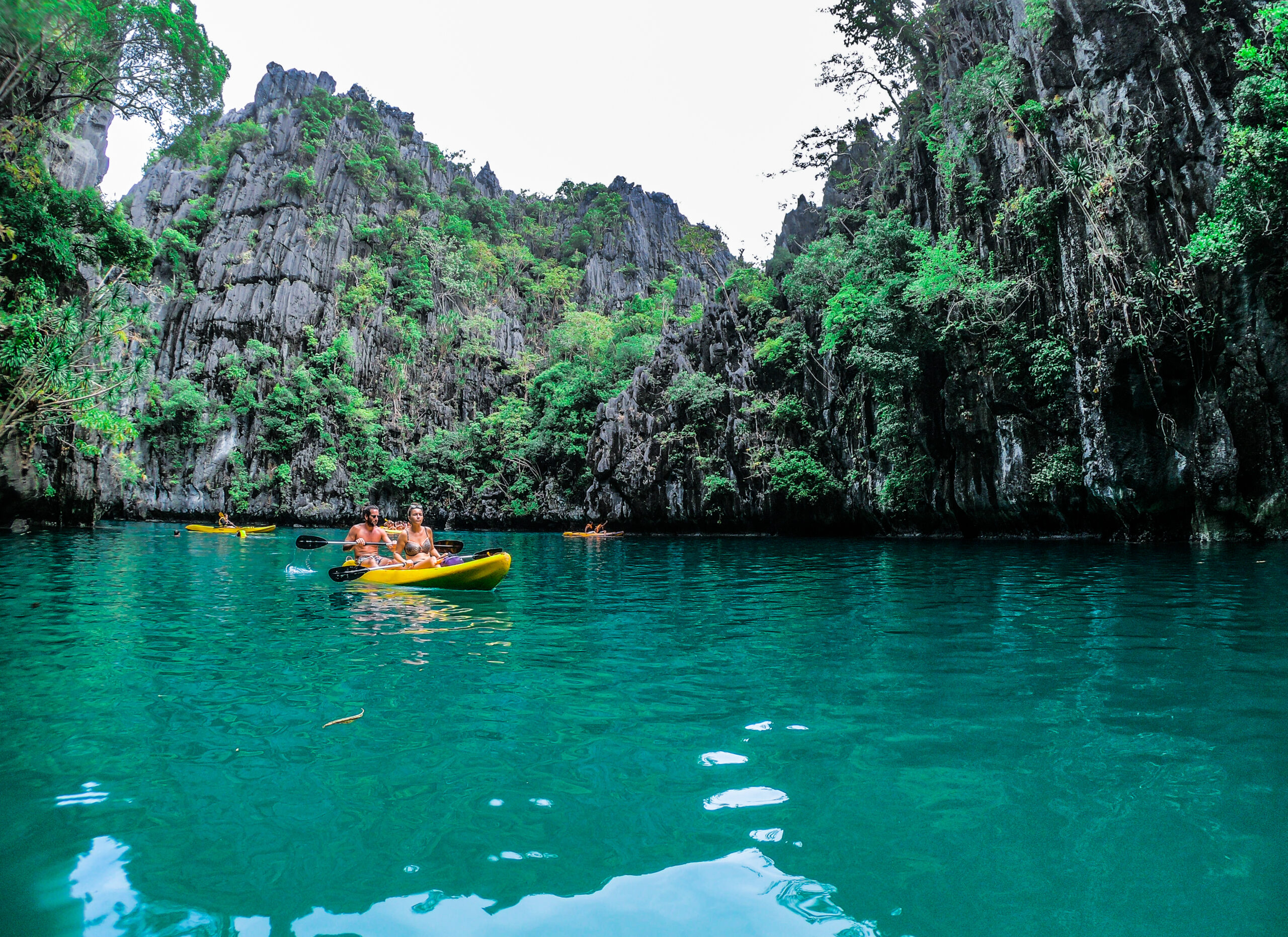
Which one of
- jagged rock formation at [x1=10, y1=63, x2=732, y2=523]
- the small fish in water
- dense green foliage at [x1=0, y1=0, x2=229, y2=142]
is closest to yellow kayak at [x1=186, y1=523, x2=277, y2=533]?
jagged rock formation at [x1=10, y1=63, x2=732, y2=523]

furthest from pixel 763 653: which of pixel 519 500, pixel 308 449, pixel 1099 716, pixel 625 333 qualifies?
pixel 308 449

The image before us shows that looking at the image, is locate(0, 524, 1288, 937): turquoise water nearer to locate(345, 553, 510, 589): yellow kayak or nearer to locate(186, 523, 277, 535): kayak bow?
locate(345, 553, 510, 589): yellow kayak

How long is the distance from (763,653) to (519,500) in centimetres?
2926

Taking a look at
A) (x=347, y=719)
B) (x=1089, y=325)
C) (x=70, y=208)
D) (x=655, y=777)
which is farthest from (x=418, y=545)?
(x=1089, y=325)

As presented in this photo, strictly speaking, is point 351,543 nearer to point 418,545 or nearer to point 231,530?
point 418,545

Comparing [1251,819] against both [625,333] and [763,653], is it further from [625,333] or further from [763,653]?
[625,333]

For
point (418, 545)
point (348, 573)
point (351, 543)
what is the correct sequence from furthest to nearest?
point (351, 543) < point (418, 545) < point (348, 573)

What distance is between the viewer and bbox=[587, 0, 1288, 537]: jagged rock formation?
12773 millimetres

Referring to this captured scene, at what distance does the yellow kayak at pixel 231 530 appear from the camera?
23328 mm

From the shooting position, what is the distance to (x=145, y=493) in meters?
32.9

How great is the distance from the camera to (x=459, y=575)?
27.8 feet

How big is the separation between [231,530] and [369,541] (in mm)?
17457

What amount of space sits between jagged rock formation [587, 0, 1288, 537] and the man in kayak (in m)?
13.9

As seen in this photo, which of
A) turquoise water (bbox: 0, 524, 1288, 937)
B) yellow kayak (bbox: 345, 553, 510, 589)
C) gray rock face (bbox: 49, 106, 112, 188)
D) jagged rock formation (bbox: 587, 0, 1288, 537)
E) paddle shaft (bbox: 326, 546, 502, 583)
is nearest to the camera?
turquoise water (bbox: 0, 524, 1288, 937)
